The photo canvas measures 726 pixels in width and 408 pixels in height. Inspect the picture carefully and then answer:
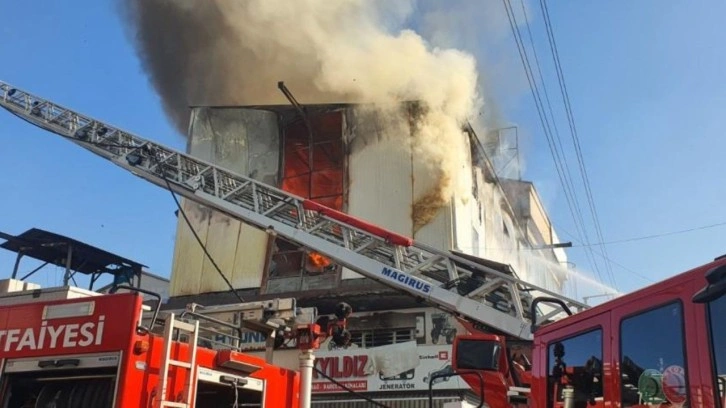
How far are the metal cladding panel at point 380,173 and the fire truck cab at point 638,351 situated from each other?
15.5 meters

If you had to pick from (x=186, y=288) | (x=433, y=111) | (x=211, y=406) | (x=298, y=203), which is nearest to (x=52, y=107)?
(x=298, y=203)

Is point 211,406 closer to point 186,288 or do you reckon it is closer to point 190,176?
point 190,176

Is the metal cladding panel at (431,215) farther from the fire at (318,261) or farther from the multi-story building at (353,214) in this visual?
the fire at (318,261)

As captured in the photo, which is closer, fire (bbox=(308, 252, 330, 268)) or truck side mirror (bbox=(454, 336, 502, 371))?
truck side mirror (bbox=(454, 336, 502, 371))

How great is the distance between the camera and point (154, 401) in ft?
13.8

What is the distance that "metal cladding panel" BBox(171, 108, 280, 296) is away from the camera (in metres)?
21.1

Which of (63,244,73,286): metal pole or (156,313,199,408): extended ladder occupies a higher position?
(63,244,73,286): metal pole

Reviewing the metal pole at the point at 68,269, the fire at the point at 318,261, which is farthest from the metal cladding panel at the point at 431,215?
the metal pole at the point at 68,269

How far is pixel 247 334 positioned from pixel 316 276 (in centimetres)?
1343

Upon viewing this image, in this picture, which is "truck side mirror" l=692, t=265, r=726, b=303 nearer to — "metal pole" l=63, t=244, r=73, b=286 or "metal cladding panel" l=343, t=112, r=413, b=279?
"metal pole" l=63, t=244, r=73, b=286

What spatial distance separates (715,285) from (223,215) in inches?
783

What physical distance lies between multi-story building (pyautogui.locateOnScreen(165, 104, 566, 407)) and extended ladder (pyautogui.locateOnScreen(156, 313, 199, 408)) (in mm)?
12963

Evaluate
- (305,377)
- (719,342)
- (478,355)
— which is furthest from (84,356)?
(719,342)

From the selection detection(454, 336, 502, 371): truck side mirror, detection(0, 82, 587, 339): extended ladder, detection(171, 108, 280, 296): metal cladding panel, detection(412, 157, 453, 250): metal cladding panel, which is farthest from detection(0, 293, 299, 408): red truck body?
detection(171, 108, 280, 296): metal cladding panel
